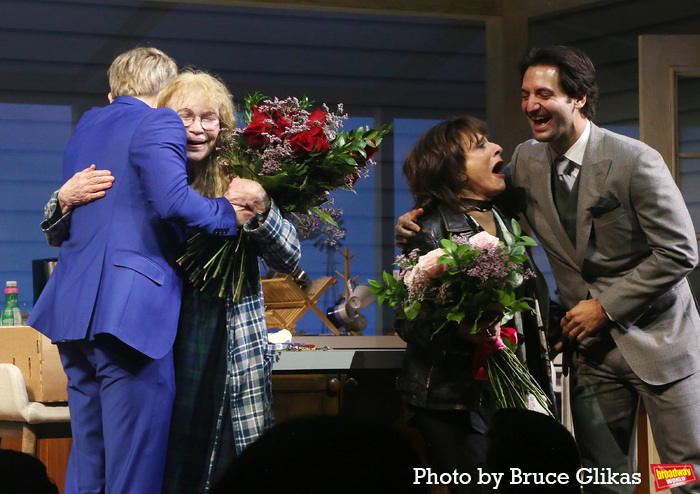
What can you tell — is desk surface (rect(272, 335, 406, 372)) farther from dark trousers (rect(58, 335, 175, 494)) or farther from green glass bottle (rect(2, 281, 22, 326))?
green glass bottle (rect(2, 281, 22, 326))

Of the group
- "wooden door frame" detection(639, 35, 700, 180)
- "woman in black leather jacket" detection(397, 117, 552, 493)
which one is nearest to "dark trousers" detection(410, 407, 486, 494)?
"woman in black leather jacket" detection(397, 117, 552, 493)

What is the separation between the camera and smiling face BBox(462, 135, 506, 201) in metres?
2.52

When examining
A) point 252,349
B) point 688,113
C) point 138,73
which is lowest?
point 252,349

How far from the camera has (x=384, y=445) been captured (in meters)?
0.90

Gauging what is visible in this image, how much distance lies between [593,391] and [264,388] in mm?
1057

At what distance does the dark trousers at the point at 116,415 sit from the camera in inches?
81.5

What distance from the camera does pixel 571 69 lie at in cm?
251

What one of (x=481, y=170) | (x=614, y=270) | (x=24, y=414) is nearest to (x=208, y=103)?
(x=481, y=170)

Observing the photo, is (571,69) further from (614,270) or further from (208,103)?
(208,103)

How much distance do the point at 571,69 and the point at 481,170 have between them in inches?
17.1

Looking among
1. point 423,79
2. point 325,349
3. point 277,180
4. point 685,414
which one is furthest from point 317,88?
point 685,414

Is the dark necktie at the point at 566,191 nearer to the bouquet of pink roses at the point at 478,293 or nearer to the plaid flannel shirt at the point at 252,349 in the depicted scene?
the bouquet of pink roses at the point at 478,293

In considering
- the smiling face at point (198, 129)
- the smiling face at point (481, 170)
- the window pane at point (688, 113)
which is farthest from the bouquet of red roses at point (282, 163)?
the window pane at point (688, 113)

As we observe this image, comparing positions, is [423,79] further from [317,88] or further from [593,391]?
[593,391]
